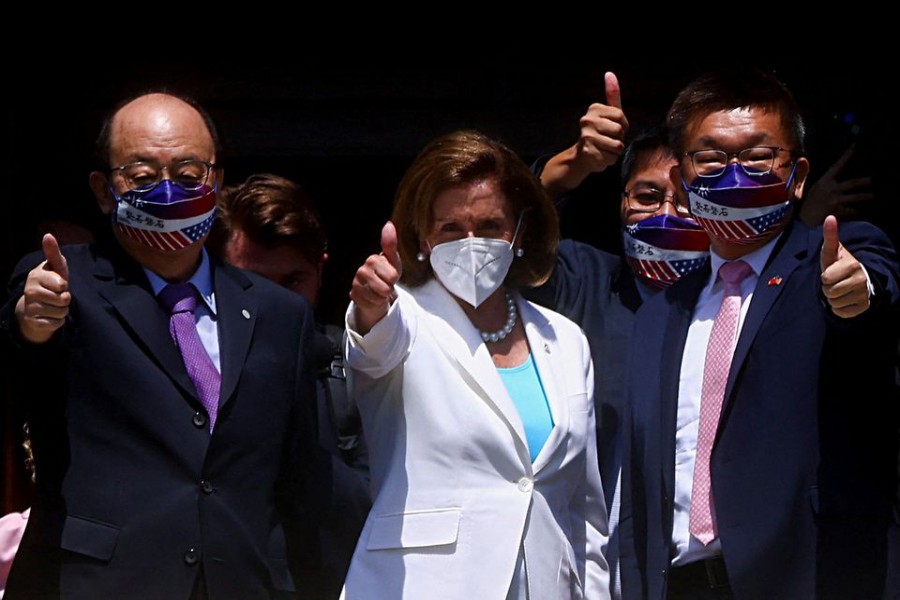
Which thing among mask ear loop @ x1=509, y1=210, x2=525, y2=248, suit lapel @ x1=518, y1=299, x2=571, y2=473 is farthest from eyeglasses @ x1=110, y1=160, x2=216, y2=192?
suit lapel @ x1=518, y1=299, x2=571, y2=473

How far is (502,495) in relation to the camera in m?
3.60

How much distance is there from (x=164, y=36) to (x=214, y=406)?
89.7 inches

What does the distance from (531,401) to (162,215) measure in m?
0.97

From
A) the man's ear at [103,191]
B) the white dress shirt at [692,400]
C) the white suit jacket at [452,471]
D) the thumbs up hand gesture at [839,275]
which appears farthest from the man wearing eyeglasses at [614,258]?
the man's ear at [103,191]

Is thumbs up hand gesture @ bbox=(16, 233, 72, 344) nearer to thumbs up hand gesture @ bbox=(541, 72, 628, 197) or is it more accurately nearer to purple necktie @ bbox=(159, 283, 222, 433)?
purple necktie @ bbox=(159, 283, 222, 433)

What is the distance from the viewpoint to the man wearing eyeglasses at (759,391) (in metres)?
3.47

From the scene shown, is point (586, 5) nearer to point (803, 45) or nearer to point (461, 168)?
point (803, 45)

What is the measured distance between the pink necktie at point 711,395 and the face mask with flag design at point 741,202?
131 mm

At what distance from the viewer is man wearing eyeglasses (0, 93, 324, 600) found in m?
3.45

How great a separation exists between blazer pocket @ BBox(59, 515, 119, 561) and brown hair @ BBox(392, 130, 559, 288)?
3.13 ft

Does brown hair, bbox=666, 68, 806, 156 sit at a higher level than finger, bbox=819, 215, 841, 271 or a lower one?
higher

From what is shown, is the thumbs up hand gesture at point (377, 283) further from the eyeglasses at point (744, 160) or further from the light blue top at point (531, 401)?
the eyeglasses at point (744, 160)

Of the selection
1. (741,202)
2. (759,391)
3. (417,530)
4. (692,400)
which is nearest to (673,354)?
(692,400)

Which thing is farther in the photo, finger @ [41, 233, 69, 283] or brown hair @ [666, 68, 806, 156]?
brown hair @ [666, 68, 806, 156]
